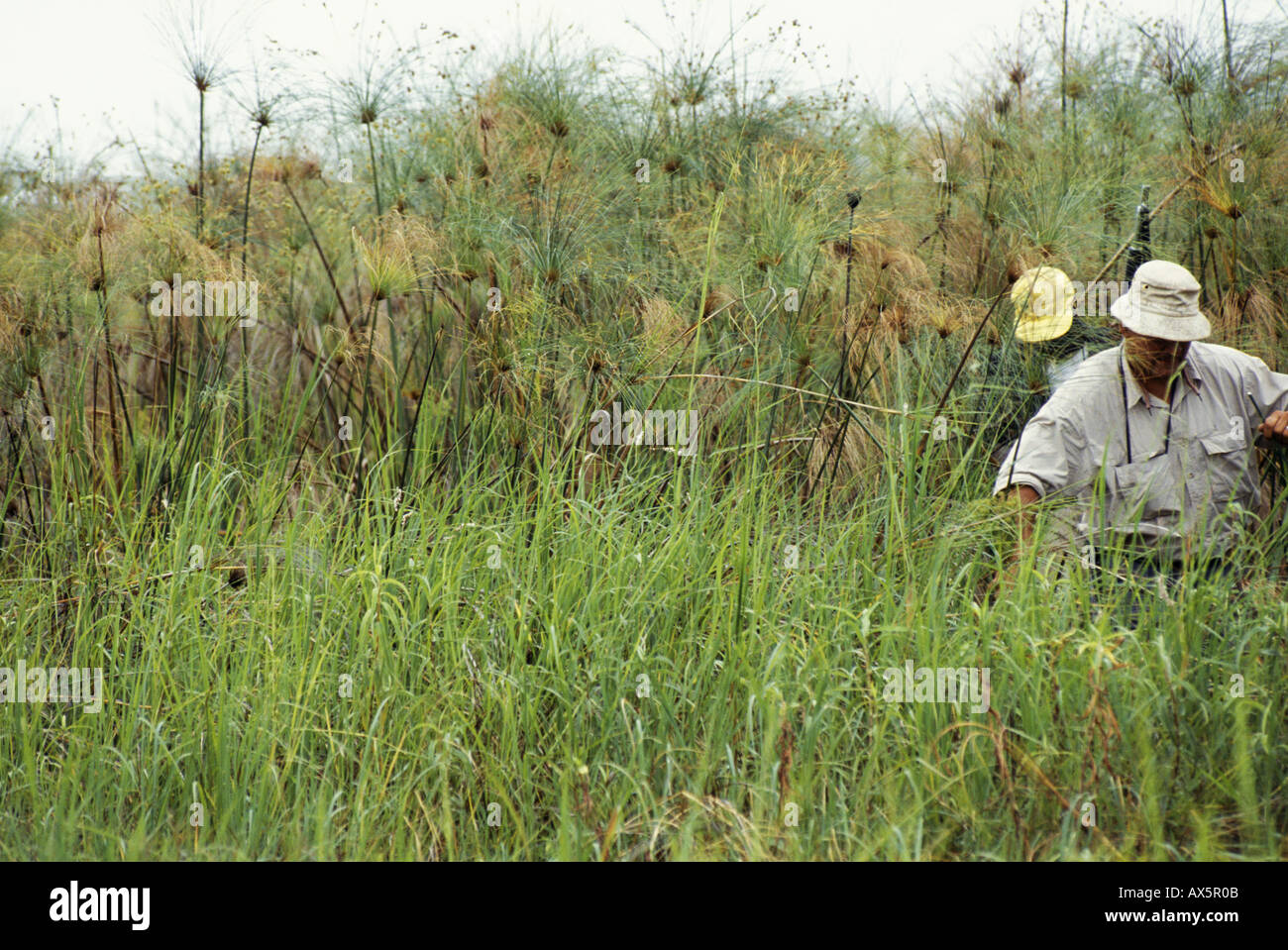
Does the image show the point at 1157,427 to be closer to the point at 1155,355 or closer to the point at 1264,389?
the point at 1155,355

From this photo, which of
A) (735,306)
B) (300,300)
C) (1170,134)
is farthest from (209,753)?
(1170,134)

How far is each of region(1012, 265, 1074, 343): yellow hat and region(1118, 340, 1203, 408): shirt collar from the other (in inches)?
8.7

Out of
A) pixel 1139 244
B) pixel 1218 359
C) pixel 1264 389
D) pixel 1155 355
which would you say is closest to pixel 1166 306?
pixel 1155 355

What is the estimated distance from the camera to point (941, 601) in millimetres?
2463

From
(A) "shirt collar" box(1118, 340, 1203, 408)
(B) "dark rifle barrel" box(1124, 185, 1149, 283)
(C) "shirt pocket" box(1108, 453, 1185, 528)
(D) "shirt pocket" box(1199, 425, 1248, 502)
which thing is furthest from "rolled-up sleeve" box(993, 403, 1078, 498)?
(B) "dark rifle barrel" box(1124, 185, 1149, 283)

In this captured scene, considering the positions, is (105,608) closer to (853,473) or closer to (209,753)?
(209,753)

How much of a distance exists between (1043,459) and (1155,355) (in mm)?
495

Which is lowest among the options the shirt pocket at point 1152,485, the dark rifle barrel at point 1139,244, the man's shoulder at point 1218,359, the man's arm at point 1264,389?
the shirt pocket at point 1152,485

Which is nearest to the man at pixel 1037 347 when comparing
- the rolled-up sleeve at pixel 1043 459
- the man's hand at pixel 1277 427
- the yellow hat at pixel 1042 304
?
the yellow hat at pixel 1042 304

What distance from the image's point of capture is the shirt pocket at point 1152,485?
2.89 meters

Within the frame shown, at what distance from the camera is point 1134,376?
3020mm

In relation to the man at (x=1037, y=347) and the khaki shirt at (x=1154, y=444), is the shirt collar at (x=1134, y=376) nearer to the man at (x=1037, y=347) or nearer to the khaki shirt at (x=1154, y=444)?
the khaki shirt at (x=1154, y=444)

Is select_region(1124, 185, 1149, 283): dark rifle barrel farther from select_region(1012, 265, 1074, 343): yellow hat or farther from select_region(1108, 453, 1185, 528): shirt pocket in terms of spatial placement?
select_region(1108, 453, 1185, 528): shirt pocket

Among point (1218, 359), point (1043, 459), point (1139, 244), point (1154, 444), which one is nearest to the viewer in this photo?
point (1043, 459)
